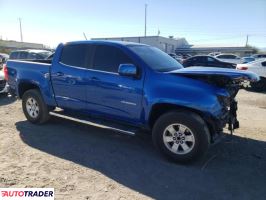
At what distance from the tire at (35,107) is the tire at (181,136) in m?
2.92

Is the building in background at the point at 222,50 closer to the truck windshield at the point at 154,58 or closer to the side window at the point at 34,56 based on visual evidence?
the side window at the point at 34,56

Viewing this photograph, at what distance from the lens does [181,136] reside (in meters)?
4.71

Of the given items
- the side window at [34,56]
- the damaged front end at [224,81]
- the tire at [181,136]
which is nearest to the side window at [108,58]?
the damaged front end at [224,81]

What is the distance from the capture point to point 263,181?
166 inches

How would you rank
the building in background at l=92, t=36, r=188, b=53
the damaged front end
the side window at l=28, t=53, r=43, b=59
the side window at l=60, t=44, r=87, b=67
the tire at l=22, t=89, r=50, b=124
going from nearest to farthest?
1. the damaged front end
2. the side window at l=60, t=44, r=87, b=67
3. the tire at l=22, t=89, r=50, b=124
4. the side window at l=28, t=53, r=43, b=59
5. the building in background at l=92, t=36, r=188, b=53

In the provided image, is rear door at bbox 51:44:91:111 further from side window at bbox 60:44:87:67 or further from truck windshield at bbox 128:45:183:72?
truck windshield at bbox 128:45:183:72

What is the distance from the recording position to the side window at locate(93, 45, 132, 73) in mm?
5352

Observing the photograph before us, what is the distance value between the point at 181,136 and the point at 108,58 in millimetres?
2007

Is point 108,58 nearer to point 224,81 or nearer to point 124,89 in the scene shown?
point 124,89

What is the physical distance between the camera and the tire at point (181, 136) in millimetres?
4531

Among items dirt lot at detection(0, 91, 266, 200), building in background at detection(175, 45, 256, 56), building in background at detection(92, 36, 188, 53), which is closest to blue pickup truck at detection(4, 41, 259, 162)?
dirt lot at detection(0, 91, 266, 200)

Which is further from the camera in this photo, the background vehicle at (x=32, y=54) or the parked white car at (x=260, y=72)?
the background vehicle at (x=32, y=54)

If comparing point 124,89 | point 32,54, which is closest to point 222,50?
point 32,54

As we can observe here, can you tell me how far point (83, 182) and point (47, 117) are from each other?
120 inches
